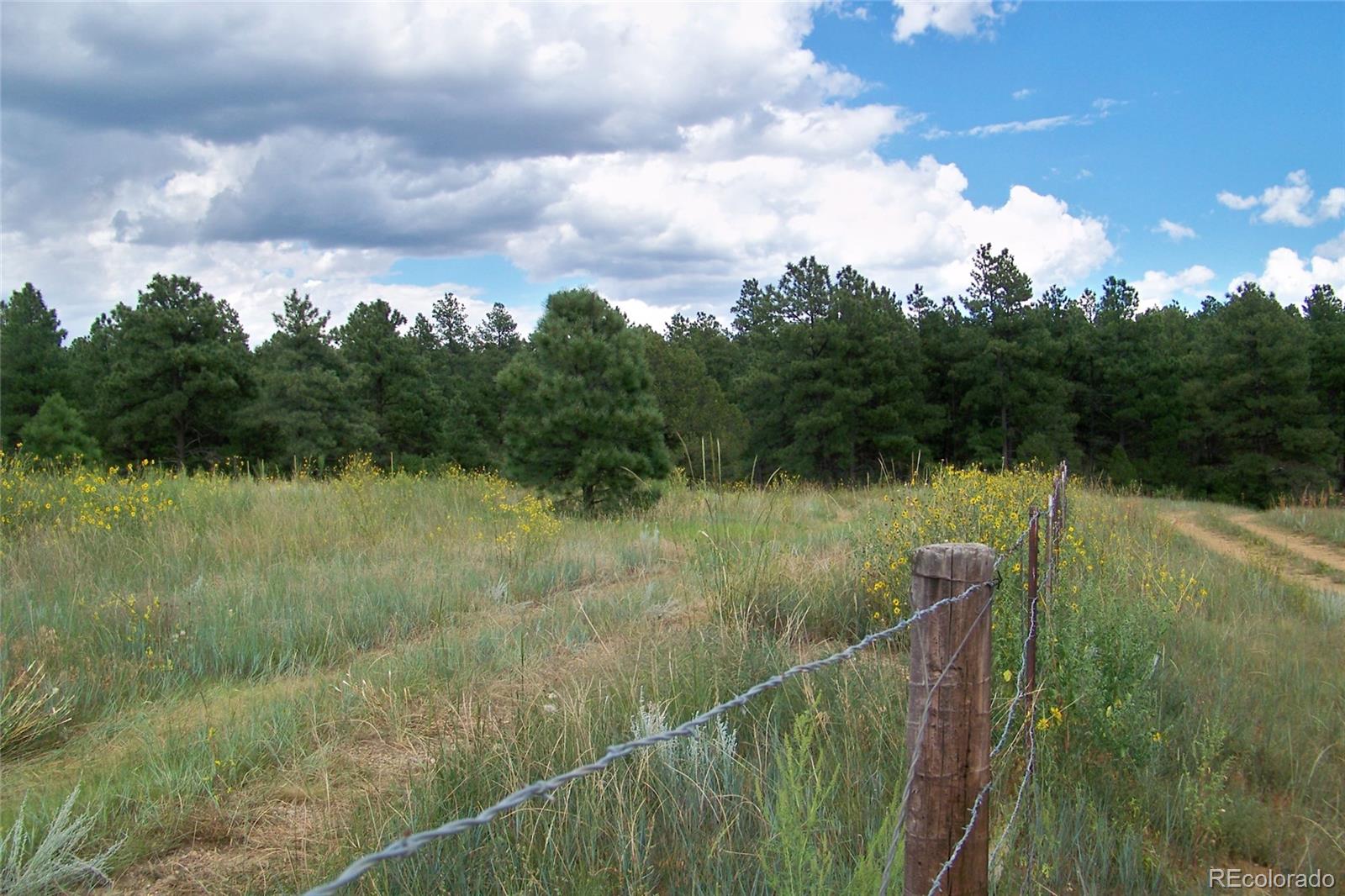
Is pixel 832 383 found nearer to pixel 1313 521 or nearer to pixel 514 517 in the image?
pixel 1313 521

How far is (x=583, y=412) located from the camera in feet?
42.2

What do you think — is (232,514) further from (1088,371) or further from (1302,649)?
(1088,371)

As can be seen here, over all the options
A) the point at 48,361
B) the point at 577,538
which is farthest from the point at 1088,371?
the point at 48,361

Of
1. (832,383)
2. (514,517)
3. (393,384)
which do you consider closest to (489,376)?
(393,384)

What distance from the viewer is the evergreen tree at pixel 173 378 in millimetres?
36406

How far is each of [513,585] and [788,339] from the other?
32.6 m

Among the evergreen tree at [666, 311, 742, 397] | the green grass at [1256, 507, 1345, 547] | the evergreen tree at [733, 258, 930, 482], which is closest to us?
the green grass at [1256, 507, 1345, 547]

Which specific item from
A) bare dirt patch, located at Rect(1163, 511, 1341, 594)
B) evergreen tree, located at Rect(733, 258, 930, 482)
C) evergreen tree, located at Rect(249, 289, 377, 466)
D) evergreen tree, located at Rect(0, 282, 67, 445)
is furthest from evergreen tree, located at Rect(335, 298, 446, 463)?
bare dirt patch, located at Rect(1163, 511, 1341, 594)

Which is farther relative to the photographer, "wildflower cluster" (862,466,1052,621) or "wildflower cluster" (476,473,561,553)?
"wildflower cluster" (476,473,561,553)

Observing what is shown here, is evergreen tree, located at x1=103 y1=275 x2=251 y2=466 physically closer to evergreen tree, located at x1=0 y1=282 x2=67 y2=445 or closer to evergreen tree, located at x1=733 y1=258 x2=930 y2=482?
evergreen tree, located at x1=0 y1=282 x2=67 y2=445

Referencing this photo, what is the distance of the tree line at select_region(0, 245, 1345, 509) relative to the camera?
3647 centimetres

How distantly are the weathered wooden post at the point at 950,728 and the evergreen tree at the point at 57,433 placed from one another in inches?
1511

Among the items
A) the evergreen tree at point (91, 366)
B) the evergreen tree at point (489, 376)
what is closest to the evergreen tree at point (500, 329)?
the evergreen tree at point (489, 376)

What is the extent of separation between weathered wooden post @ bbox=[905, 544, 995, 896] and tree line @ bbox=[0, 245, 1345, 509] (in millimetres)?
28596
